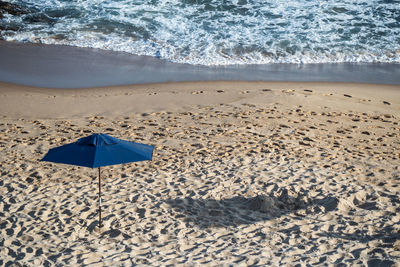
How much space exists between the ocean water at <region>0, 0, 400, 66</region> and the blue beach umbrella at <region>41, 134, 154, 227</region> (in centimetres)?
994

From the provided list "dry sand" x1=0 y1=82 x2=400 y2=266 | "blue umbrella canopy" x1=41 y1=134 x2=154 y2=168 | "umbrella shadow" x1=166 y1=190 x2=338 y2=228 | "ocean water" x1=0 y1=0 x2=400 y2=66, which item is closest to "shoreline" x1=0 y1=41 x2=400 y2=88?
"ocean water" x1=0 y1=0 x2=400 y2=66

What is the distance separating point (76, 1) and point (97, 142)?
55.4ft

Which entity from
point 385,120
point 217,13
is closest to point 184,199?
point 385,120

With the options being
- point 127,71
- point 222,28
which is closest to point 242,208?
point 127,71

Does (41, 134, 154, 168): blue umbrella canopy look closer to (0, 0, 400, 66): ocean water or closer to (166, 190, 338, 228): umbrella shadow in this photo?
(166, 190, 338, 228): umbrella shadow

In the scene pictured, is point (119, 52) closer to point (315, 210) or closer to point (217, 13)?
point (217, 13)

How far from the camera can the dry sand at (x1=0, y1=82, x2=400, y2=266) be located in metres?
6.04

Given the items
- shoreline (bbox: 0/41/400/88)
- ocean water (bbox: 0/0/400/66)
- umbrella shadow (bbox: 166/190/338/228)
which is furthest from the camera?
ocean water (bbox: 0/0/400/66)

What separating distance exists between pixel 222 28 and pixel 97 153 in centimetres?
1400

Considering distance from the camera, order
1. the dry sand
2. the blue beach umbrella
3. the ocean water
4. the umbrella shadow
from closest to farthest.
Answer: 1. the blue beach umbrella
2. the dry sand
3. the umbrella shadow
4. the ocean water

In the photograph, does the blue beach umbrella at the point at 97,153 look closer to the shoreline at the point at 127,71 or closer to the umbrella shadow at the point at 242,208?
the umbrella shadow at the point at 242,208

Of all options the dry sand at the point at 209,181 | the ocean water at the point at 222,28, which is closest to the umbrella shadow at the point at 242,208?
the dry sand at the point at 209,181

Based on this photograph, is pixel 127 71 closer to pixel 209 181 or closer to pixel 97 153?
pixel 209 181

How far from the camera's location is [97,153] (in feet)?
19.3
